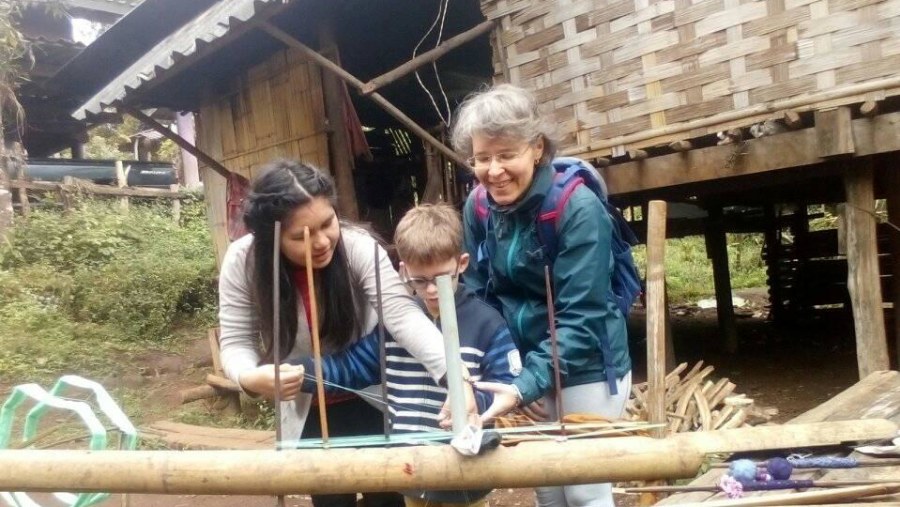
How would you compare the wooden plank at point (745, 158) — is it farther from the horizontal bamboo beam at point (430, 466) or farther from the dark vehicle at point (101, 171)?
the dark vehicle at point (101, 171)

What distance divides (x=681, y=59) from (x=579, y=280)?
301 cm

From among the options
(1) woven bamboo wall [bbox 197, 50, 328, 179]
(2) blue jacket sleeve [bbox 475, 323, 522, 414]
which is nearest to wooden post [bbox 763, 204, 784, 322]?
(1) woven bamboo wall [bbox 197, 50, 328, 179]

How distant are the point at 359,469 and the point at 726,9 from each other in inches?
152

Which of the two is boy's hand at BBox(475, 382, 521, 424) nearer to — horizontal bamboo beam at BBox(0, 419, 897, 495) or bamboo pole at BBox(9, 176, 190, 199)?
horizontal bamboo beam at BBox(0, 419, 897, 495)

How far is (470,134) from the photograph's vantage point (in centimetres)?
189

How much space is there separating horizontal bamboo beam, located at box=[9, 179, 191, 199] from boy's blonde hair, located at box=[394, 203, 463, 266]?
1042cm

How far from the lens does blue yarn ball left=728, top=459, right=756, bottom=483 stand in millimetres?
1349

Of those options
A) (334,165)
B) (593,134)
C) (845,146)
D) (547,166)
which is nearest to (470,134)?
(547,166)

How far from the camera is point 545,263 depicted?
1870 mm

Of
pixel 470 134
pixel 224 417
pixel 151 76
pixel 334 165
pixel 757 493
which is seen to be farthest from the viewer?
pixel 224 417

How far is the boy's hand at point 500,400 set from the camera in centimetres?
150

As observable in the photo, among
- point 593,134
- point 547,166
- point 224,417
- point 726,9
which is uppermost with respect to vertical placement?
point 726,9

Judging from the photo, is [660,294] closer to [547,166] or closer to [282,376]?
[547,166]

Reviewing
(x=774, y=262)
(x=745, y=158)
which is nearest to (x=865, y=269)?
(x=745, y=158)
